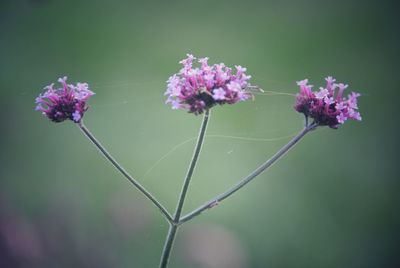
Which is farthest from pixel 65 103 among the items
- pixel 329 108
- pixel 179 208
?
pixel 329 108

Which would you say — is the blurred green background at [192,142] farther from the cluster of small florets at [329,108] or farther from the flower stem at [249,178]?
the cluster of small florets at [329,108]

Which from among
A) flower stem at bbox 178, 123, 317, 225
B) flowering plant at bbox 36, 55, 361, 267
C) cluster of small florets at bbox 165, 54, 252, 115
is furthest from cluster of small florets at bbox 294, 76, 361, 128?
cluster of small florets at bbox 165, 54, 252, 115

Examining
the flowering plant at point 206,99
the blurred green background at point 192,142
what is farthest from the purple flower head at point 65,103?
the blurred green background at point 192,142

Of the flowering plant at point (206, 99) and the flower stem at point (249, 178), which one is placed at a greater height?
the flowering plant at point (206, 99)

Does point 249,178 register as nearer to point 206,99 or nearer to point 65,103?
point 206,99

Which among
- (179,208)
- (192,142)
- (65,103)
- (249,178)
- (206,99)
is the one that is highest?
(65,103)

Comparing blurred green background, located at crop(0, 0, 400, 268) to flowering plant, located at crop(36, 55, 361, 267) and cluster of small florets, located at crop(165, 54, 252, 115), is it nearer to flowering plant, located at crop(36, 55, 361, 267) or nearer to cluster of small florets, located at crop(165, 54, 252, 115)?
flowering plant, located at crop(36, 55, 361, 267)
